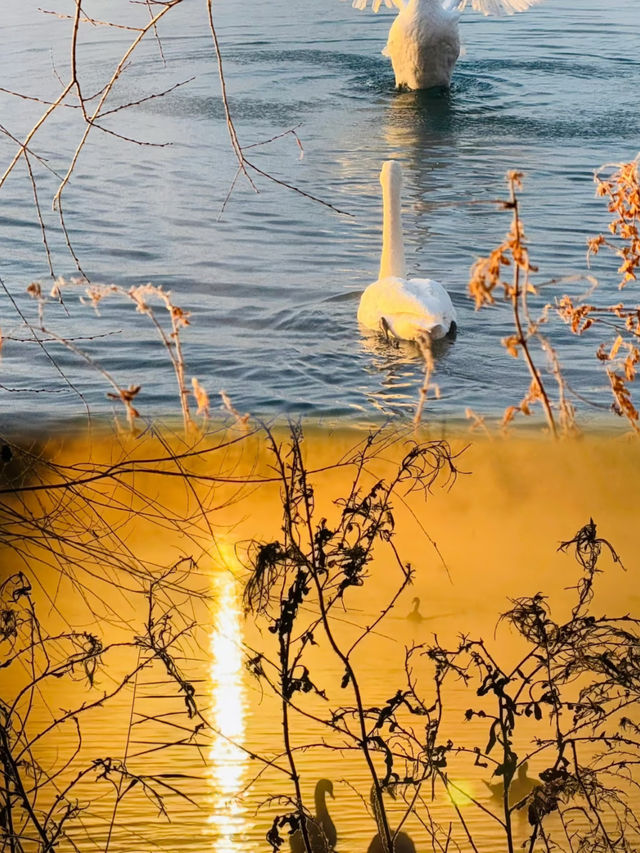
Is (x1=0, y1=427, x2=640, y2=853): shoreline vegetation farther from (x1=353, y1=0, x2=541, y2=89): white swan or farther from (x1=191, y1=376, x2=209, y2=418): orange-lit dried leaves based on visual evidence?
(x1=353, y1=0, x2=541, y2=89): white swan

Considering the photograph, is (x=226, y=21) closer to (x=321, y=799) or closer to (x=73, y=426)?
(x=73, y=426)

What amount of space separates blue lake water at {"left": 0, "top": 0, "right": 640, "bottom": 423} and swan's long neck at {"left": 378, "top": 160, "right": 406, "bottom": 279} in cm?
21

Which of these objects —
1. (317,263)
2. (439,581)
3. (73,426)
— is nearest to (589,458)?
(439,581)

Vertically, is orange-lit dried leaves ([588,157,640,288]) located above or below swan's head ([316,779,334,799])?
above

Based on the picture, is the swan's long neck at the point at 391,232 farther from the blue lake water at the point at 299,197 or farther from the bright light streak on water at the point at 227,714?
the bright light streak on water at the point at 227,714

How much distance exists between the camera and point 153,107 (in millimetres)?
8477

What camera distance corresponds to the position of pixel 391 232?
4535 mm

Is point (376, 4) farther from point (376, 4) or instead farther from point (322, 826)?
point (322, 826)

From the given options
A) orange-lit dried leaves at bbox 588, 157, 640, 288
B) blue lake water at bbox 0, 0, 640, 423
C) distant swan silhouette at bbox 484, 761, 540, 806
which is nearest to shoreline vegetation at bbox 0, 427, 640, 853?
distant swan silhouette at bbox 484, 761, 540, 806

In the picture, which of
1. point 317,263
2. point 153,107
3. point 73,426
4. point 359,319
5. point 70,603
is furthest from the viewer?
point 153,107

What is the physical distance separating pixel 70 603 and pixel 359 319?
1.58 metres

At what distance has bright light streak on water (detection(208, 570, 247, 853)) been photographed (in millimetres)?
2541

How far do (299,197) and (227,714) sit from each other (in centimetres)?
435

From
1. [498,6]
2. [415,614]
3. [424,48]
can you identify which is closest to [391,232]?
[415,614]
